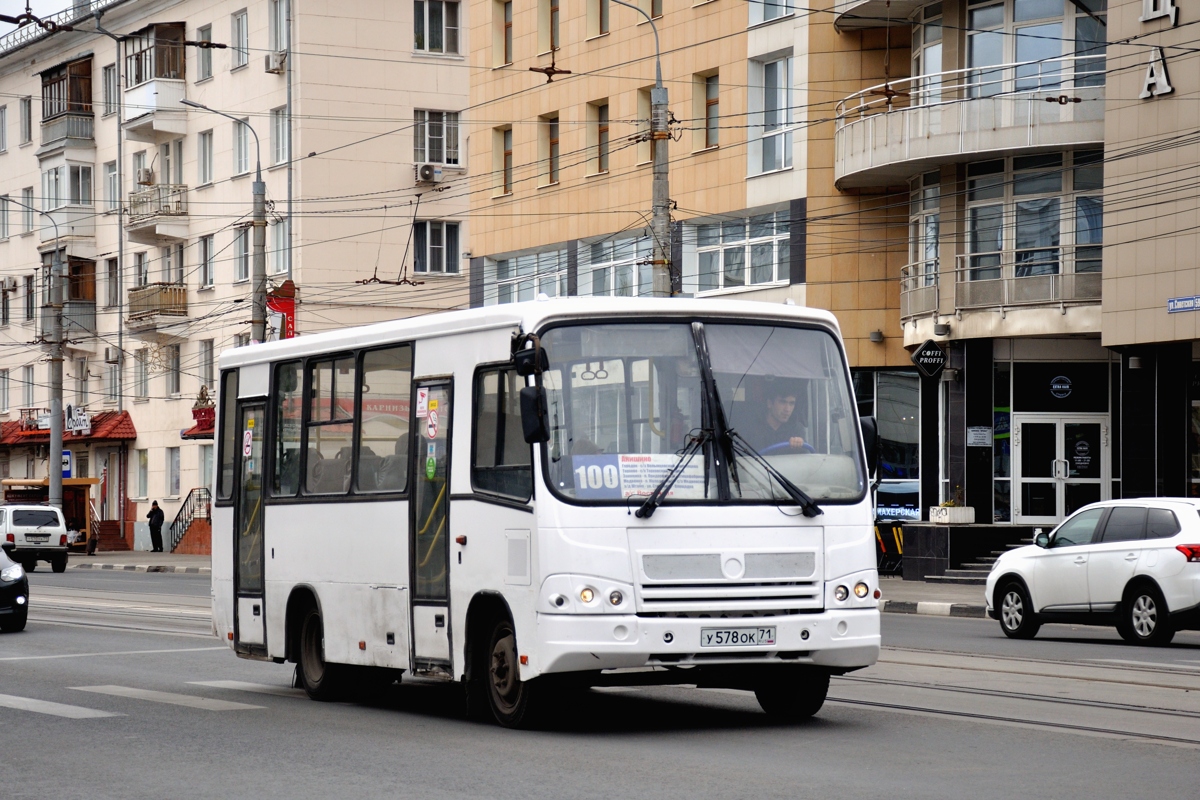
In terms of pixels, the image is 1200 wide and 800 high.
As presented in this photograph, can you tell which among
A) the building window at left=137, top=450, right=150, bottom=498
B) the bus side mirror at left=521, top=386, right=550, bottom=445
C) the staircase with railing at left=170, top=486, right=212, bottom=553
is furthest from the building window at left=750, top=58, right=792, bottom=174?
the building window at left=137, top=450, right=150, bottom=498

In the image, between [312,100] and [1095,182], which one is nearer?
[1095,182]

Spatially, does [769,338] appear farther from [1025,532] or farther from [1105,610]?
[1025,532]

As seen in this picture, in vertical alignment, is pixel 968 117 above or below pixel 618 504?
above

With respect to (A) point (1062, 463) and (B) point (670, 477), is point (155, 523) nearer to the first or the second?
(A) point (1062, 463)

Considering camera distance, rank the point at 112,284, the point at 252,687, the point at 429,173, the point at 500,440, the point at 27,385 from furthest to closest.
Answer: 1. the point at 27,385
2. the point at 112,284
3. the point at 429,173
4. the point at 252,687
5. the point at 500,440

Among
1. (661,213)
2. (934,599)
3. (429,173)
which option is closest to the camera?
(661,213)

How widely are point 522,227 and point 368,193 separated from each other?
10316mm

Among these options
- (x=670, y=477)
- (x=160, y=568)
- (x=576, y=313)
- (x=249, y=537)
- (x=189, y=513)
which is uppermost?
(x=576, y=313)

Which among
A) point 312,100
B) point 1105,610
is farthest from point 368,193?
point 1105,610

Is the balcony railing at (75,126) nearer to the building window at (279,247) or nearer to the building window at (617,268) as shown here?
the building window at (279,247)

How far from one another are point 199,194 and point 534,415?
51.4 metres

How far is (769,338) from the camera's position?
12.0m

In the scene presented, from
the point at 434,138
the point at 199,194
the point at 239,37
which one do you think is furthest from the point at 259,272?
the point at 199,194

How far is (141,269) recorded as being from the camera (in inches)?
2542
